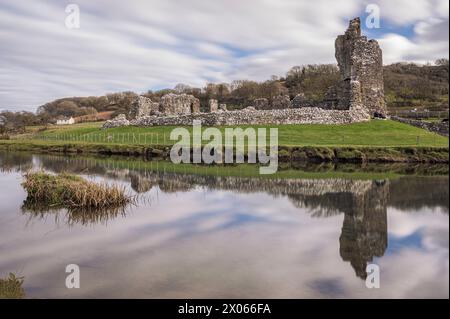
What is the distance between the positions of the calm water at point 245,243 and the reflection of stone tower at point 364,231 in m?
0.02

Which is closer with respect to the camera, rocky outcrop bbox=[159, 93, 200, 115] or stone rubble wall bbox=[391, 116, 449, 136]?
stone rubble wall bbox=[391, 116, 449, 136]

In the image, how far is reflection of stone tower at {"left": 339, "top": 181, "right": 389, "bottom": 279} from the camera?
8.47 metres

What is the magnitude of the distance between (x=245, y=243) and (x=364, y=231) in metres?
2.68

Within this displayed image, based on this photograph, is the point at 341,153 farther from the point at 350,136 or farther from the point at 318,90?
the point at 318,90

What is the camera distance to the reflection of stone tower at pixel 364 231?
8467 mm

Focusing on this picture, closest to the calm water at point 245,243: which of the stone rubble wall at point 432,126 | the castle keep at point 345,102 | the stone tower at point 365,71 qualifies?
the stone rubble wall at point 432,126

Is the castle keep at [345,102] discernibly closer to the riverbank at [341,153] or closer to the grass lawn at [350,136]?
the grass lawn at [350,136]

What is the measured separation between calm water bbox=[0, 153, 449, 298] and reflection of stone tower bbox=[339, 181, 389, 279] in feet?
0.07

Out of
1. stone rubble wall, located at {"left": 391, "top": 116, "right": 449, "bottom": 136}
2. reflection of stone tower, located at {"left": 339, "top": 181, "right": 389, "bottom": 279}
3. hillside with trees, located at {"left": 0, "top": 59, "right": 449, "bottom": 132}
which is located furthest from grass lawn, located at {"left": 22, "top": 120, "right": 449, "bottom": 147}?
hillside with trees, located at {"left": 0, "top": 59, "right": 449, "bottom": 132}

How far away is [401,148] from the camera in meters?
21.2

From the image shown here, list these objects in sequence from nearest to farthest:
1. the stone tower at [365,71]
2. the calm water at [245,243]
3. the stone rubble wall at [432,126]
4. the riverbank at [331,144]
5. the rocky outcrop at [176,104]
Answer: the calm water at [245,243] < the riverbank at [331,144] < the stone rubble wall at [432,126] < the stone tower at [365,71] < the rocky outcrop at [176,104]

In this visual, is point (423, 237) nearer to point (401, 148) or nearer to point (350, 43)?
point (401, 148)

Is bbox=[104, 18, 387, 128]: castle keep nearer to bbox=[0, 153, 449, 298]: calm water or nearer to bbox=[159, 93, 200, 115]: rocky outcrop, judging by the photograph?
bbox=[159, 93, 200, 115]: rocky outcrop
